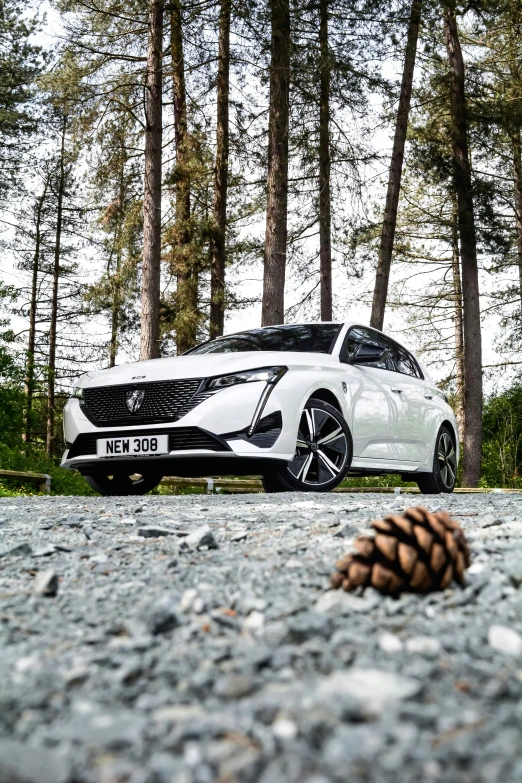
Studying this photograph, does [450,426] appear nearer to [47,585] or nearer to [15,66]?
[47,585]

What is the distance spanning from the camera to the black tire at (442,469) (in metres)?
8.55

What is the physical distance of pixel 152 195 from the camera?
1526 centimetres

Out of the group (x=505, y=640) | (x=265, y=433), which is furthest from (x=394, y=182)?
(x=505, y=640)

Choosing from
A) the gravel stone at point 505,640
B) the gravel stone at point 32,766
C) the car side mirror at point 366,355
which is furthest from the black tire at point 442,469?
the gravel stone at point 32,766

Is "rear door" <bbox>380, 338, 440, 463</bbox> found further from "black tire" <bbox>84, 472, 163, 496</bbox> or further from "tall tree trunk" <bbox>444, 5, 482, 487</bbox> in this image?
"tall tree trunk" <bbox>444, 5, 482, 487</bbox>

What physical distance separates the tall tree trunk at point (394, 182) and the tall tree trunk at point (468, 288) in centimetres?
154

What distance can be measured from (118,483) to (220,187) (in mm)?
12805

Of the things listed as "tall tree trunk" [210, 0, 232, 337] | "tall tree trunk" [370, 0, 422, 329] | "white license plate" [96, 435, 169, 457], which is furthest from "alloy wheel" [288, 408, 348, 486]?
"tall tree trunk" [210, 0, 232, 337]

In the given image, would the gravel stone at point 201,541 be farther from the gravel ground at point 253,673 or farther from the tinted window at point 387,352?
the tinted window at point 387,352

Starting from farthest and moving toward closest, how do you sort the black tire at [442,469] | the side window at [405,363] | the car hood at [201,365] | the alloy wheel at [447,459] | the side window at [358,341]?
the alloy wheel at [447,459]
the black tire at [442,469]
the side window at [405,363]
the side window at [358,341]
the car hood at [201,365]

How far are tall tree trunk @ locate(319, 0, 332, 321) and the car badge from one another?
11.7 metres

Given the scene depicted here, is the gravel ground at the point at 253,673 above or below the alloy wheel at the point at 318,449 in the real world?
below

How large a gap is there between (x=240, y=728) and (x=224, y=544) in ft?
5.84

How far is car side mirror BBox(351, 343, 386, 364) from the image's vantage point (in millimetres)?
6898
